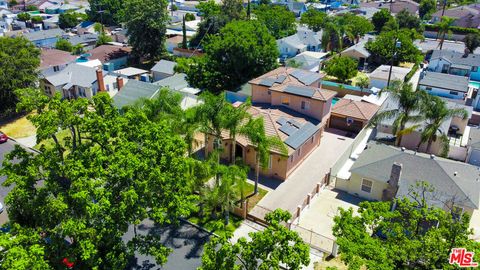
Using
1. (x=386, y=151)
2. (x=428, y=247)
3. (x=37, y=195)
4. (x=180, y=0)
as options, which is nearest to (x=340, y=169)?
(x=386, y=151)

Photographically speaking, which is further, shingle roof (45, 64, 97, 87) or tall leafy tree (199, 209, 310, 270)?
shingle roof (45, 64, 97, 87)

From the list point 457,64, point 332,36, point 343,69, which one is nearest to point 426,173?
point 343,69

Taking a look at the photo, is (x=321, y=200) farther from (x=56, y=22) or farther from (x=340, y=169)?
(x=56, y=22)

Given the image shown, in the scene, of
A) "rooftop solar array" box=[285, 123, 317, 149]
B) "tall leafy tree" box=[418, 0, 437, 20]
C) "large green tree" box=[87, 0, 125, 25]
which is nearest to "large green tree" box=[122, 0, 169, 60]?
"large green tree" box=[87, 0, 125, 25]

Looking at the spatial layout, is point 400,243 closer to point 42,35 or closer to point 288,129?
point 288,129

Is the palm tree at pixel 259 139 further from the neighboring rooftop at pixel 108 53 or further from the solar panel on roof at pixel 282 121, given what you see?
the neighboring rooftop at pixel 108 53

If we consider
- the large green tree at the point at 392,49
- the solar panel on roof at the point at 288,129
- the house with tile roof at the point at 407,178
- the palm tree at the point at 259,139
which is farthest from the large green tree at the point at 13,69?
the large green tree at the point at 392,49

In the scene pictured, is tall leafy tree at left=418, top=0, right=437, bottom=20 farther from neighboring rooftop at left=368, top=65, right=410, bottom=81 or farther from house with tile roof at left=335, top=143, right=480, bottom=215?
house with tile roof at left=335, top=143, right=480, bottom=215
